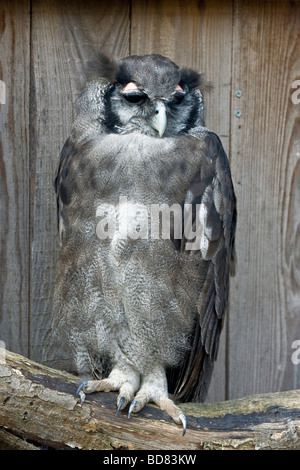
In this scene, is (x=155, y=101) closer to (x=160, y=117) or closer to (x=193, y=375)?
(x=160, y=117)

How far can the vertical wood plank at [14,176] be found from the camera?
3.13 meters

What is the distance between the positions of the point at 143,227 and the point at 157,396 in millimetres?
720

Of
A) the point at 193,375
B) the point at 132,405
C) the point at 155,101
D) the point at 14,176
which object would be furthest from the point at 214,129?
the point at 132,405

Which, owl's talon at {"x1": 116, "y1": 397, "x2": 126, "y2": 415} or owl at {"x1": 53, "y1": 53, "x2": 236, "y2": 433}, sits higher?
owl at {"x1": 53, "y1": 53, "x2": 236, "y2": 433}

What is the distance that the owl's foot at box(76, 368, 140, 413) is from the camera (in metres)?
2.54

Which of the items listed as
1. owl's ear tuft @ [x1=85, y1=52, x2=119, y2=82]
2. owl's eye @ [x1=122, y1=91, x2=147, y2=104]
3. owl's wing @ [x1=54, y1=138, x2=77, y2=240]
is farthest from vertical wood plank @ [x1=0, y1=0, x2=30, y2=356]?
owl's eye @ [x1=122, y1=91, x2=147, y2=104]

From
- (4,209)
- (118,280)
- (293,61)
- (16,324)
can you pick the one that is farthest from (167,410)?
(293,61)

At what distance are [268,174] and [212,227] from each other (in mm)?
676

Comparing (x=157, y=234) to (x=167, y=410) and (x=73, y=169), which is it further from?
(x=167, y=410)

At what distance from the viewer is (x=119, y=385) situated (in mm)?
2793

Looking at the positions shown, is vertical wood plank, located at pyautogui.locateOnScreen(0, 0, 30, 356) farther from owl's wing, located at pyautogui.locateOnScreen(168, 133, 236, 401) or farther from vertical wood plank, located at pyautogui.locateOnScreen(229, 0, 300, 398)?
vertical wood plank, located at pyautogui.locateOnScreen(229, 0, 300, 398)

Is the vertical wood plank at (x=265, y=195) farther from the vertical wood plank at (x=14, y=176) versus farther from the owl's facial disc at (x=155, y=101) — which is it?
the vertical wood plank at (x=14, y=176)

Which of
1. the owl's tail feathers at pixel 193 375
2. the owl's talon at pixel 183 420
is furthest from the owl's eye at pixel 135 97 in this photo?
the owl's talon at pixel 183 420

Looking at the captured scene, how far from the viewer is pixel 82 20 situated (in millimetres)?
3213
